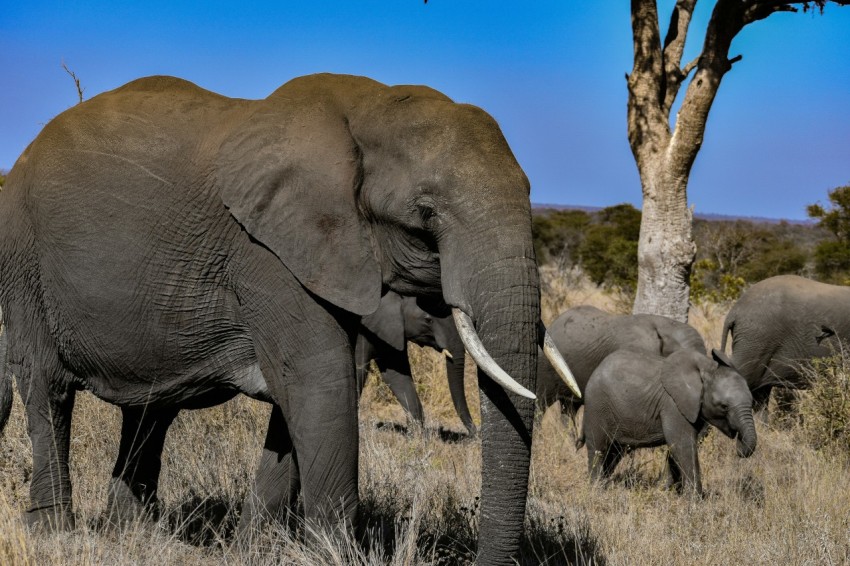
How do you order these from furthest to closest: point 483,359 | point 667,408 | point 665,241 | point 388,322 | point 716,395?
point 665,241, point 388,322, point 667,408, point 716,395, point 483,359

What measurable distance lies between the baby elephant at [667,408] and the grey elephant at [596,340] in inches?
28.3

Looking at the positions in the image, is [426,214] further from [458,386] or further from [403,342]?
[458,386]

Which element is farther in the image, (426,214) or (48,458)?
(48,458)

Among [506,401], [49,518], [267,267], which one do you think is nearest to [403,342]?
[49,518]

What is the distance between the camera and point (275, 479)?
4949 millimetres

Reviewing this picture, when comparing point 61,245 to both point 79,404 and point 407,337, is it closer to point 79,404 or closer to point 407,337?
point 79,404

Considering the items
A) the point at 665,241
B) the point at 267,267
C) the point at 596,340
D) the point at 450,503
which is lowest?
the point at 450,503

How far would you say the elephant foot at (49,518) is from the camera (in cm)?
500

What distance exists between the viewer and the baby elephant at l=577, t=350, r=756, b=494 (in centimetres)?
693

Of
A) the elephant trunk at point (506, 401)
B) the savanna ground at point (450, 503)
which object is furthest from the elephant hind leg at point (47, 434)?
the elephant trunk at point (506, 401)

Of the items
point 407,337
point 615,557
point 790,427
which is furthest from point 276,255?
point 790,427

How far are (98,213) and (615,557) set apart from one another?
306 centimetres

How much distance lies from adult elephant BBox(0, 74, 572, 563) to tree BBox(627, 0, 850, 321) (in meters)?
6.80

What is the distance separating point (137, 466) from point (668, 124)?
7.38 meters
